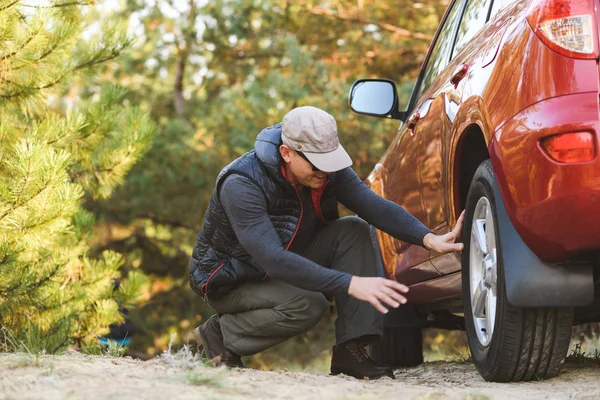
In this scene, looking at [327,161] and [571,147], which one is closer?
[571,147]

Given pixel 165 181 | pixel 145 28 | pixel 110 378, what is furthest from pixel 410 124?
pixel 145 28

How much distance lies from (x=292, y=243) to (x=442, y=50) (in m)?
1.37

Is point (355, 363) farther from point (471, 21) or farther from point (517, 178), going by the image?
point (471, 21)

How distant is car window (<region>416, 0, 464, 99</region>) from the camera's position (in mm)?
4457

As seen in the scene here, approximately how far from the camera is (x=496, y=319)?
10.2ft

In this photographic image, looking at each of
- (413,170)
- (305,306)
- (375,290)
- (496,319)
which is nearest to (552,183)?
(496,319)

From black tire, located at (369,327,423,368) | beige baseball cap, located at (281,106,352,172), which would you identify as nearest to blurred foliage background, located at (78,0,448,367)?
black tire, located at (369,327,423,368)

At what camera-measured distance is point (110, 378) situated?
290 cm

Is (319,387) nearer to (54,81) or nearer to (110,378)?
(110,378)

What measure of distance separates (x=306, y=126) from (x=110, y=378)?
1.35m

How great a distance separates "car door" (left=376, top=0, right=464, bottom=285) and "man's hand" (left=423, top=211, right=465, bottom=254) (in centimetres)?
33

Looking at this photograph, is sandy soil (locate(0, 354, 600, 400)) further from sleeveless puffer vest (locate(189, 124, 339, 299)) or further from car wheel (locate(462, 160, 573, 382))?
sleeveless puffer vest (locate(189, 124, 339, 299))

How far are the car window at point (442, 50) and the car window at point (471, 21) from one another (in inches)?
5.6

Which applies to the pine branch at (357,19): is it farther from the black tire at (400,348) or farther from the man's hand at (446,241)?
the man's hand at (446,241)
